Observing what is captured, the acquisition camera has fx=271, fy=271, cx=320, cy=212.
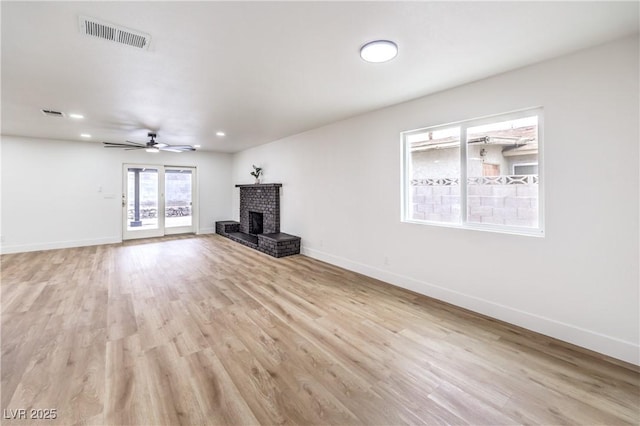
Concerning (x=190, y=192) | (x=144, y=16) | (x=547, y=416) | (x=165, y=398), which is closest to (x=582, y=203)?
(x=547, y=416)

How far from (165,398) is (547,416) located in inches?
94.4

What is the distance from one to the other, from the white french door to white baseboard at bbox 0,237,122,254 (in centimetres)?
39

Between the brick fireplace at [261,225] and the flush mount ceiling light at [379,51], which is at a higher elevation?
the flush mount ceiling light at [379,51]

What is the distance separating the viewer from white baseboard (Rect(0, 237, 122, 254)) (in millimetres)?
5867

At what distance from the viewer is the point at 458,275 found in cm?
322

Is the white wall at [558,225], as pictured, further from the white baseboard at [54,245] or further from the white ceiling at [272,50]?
the white baseboard at [54,245]

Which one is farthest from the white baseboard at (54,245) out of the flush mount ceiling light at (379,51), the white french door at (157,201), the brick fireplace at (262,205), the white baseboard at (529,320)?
the flush mount ceiling light at (379,51)

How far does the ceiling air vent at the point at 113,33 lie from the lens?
197cm

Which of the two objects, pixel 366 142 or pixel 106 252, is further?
pixel 106 252

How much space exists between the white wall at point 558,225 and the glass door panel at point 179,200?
6383 millimetres

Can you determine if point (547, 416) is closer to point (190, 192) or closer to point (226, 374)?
point (226, 374)

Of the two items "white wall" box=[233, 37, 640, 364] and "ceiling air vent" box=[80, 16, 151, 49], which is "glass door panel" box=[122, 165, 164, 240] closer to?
"ceiling air vent" box=[80, 16, 151, 49]

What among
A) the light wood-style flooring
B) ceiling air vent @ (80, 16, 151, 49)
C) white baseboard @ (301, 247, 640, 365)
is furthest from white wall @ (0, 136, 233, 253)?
white baseboard @ (301, 247, 640, 365)

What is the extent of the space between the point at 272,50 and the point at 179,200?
7037mm
